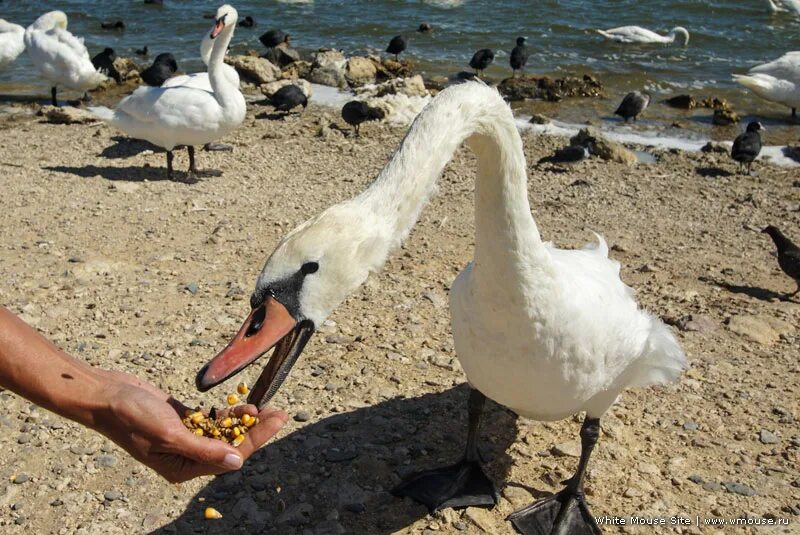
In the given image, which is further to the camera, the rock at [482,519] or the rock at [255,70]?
the rock at [255,70]

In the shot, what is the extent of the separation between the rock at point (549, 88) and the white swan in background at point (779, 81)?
7.92 ft

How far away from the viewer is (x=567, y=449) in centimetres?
465

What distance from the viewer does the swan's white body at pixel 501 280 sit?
2.83 meters

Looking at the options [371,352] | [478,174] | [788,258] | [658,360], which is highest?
[478,174]

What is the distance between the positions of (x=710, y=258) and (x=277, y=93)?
6.66 m

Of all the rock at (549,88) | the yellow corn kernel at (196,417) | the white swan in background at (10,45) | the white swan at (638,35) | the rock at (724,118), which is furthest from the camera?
the white swan at (638,35)

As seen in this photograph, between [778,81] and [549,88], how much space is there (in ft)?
11.9

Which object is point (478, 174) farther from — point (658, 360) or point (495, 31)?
point (495, 31)

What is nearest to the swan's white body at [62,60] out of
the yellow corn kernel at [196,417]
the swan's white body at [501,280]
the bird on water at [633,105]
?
the bird on water at [633,105]

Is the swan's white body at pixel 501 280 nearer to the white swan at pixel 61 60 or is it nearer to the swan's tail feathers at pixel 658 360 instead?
the swan's tail feathers at pixel 658 360

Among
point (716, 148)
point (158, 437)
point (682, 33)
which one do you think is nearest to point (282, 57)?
point (716, 148)

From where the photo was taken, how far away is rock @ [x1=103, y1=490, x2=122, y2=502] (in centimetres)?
402

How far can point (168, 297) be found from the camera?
232 inches

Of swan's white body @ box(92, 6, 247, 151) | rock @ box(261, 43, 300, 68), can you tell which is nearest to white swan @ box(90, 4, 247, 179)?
swan's white body @ box(92, 6, 247, 151)
